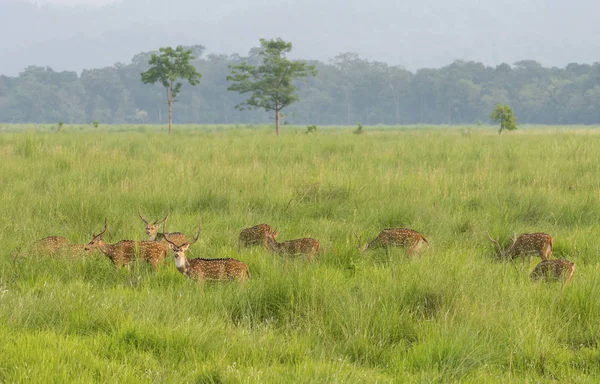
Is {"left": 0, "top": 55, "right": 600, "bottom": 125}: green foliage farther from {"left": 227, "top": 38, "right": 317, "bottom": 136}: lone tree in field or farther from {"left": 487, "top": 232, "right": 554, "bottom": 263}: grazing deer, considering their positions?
{"left": 487, "top": 232, "right": 554, "bottom": 263}: grazing deer

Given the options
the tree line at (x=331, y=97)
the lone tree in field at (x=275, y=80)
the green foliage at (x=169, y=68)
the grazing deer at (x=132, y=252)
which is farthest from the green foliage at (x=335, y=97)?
the grazing deer at (x=132, y=252)

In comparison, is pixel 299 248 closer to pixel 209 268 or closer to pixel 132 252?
pixel 209 268

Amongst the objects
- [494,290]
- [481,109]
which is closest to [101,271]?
[494,290]

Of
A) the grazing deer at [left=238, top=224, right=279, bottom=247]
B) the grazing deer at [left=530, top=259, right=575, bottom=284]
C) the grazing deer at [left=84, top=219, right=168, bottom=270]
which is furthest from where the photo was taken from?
the grazing deer at [left=238, top=224, right=279, bottom=247]

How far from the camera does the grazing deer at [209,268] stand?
557cm

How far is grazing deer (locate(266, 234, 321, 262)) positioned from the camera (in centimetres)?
636

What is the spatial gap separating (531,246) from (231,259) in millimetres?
3220

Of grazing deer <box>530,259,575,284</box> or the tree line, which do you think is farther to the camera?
the tree line

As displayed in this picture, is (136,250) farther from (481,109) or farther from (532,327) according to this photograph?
(481,109)

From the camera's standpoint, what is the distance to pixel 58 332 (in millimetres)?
4426

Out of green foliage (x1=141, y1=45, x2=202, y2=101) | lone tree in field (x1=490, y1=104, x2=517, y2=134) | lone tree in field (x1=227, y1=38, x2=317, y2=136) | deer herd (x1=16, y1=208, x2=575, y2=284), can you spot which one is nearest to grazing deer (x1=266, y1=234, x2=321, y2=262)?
deer herd (x1=16, y1=208, x2=575, y2=284)

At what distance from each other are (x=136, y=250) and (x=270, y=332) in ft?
7.34

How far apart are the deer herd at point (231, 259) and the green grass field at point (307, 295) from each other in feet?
0.44

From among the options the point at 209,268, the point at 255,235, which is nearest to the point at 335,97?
the point at 255,235
